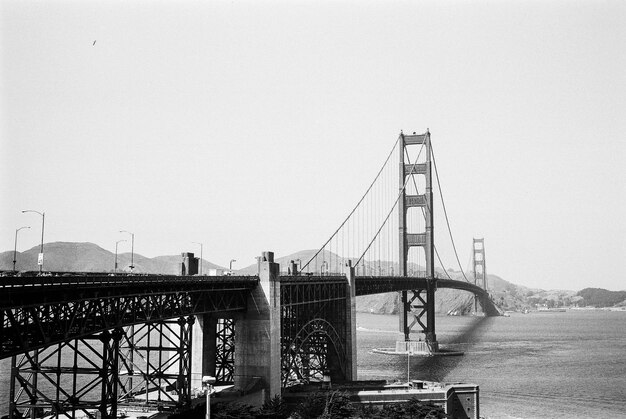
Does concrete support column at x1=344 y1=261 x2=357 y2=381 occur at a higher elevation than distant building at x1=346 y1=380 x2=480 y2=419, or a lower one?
higher

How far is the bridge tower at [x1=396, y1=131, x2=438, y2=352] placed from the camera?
116 m

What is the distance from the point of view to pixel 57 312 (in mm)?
27531

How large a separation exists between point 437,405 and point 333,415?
13.1 metres

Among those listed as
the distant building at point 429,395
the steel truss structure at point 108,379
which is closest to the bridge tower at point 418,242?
the distant building at point 429,395

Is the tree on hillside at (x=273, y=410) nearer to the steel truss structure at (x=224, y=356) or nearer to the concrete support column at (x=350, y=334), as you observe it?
the steel truss structure at (x=224, y=356)

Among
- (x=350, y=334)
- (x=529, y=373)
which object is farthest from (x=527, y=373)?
(x=350, y=334)

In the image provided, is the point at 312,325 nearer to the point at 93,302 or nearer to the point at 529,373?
the point at 93,302

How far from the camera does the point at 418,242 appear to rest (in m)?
129

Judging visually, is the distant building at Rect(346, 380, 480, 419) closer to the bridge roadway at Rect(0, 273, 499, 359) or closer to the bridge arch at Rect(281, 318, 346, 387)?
the bridge arch at Rect(281, 318, 346, 387)

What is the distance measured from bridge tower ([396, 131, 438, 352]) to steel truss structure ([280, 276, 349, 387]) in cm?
4090

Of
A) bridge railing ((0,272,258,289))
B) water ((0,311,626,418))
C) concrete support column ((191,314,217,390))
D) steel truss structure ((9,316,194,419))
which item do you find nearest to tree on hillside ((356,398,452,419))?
concrete support column ((191,314,217,390))

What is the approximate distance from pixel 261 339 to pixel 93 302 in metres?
21.7

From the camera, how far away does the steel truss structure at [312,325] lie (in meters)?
59.7

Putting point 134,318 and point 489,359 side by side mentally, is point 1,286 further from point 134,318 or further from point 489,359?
point 489,359
